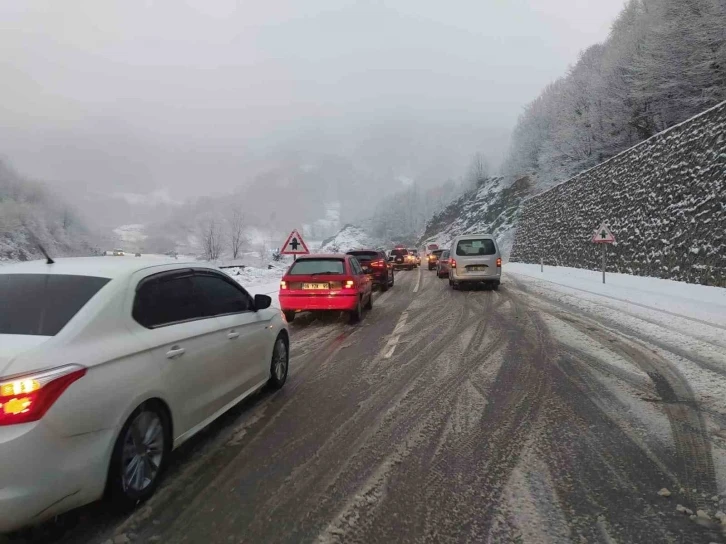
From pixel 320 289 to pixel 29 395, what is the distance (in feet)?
25.4

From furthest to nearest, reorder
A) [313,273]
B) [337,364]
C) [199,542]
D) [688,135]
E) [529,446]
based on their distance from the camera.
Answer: [688,135] → [313,273] → [337,364] → [529,446] → [199,542]

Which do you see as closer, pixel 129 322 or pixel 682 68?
pixel 129 322

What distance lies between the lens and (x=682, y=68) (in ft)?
86.9

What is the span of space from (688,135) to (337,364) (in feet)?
48.0

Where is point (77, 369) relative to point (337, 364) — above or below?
above

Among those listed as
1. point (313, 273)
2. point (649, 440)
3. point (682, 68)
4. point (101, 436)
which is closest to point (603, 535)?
point (649, 440)

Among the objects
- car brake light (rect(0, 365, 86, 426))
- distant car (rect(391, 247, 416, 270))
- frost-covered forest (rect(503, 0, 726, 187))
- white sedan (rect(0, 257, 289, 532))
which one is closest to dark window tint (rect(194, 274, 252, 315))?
white sedan (rect(0, 257, 289, 532))

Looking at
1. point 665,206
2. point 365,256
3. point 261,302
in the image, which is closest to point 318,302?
point 261,302

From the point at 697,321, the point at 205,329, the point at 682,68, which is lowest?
the point at 697,321

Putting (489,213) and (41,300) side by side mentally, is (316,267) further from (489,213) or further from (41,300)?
(489,213)

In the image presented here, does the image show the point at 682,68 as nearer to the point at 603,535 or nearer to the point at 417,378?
the point at 417,378

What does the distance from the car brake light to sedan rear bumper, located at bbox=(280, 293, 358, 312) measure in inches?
297

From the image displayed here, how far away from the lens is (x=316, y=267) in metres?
10.2

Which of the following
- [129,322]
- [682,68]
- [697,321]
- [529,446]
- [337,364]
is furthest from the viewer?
[682,68]
